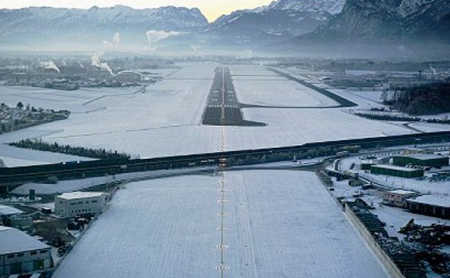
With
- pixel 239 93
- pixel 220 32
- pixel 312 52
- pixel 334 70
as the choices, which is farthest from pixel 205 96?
pixel 220 32

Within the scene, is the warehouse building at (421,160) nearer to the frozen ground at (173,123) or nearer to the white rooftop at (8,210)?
the frozen ground at (173,123)

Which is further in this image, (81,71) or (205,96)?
(81,71)

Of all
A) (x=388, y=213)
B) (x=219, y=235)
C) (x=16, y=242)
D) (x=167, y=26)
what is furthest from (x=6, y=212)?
(x=167, y=26)

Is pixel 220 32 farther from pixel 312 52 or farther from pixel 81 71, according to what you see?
pixel 81 71

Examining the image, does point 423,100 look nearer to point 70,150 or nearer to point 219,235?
point 70,150

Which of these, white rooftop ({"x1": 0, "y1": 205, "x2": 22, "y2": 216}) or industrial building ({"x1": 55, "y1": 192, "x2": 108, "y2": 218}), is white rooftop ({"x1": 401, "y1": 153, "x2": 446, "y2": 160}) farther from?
white rooftop ({"x1": 0, "y1": 205, "x2": 22, "y2": 216})

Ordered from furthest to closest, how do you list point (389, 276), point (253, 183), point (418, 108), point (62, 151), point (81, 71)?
point (81, 71), point (418, 108), point (62, 151), point (253, 183), point (389, 276)
